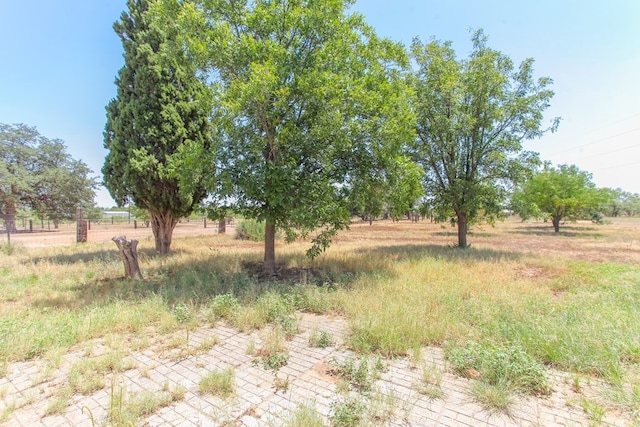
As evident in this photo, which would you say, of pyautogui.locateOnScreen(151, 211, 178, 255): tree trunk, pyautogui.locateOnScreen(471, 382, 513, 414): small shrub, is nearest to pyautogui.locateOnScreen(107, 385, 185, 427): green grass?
pyautogui.locateOnScreen(471, 382, 513, 414): small shrub

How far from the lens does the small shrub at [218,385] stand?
9.10 feet

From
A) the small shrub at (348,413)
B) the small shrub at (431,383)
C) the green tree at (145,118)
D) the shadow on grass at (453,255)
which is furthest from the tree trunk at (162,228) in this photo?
the small shrub at (431,383)

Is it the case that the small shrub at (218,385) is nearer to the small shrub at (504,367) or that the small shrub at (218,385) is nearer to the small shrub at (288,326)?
the small shrub at (288,326)

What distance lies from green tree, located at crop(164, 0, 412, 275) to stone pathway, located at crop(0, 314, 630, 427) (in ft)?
10.9

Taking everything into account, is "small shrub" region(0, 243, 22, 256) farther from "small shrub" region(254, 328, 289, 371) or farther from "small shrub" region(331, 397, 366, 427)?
"small shrub" region(331, 397, 366, 427)

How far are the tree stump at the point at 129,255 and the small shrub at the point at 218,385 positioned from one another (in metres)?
5.47

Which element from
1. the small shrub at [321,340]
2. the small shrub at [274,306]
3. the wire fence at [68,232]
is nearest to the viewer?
the small shrub at [321,340]

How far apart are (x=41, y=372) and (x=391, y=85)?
761 centimetres

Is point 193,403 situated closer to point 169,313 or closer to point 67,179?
point 169,313

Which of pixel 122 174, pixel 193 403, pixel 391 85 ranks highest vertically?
pixel 391 85

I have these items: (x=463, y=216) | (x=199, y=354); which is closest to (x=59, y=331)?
(x=199, y=354)

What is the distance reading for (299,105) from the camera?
21.3 feet

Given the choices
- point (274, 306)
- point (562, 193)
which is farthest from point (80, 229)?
point (562, 193)

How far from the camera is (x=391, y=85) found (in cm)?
683
